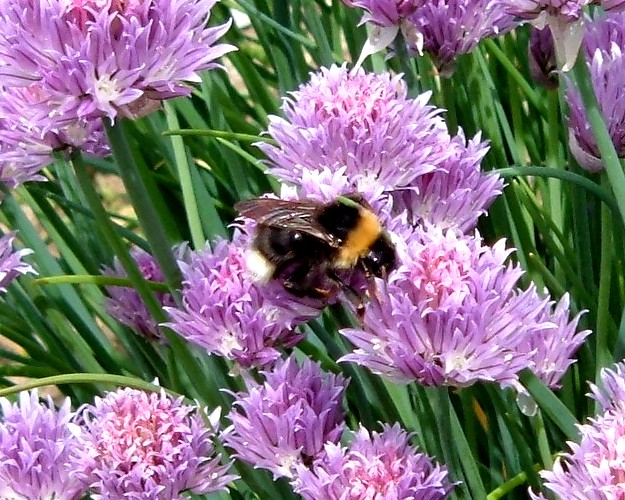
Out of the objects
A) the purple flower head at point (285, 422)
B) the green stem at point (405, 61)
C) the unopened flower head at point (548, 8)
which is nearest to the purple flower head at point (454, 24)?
the green stem at point (405, 61)

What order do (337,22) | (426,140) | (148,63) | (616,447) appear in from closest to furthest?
(616,447)
(148,63)
(426,140)
(337,22)

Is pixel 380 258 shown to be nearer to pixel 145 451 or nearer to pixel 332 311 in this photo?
pixel 332 311

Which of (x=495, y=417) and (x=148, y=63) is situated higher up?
(x=148, y=63)

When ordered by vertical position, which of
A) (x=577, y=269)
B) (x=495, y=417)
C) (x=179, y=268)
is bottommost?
(x=495, y=417)

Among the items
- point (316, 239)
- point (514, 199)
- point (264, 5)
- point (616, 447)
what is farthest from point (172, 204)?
point (616, 447)

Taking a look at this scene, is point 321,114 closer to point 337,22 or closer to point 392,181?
point 392,181
